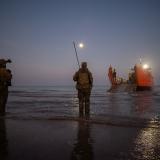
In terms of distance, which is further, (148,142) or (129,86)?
(129,86)

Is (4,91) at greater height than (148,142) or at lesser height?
greater

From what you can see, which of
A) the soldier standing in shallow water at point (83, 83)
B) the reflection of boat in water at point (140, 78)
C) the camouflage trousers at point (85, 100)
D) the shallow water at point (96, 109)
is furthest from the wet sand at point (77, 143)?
the reflection of boat in water at point (140, 78)

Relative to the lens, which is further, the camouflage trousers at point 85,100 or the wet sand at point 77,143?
the camouflage trousers at point 85,100

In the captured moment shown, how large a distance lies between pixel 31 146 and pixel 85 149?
992 millimetres

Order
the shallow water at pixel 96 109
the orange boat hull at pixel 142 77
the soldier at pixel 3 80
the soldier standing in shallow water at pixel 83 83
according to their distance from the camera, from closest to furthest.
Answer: the shallow water at pixel 96 109
the soldier at pixel 3 80
the soldier standing in shallow water at pixel 83 83
the orange boat hull at pixel 142 77

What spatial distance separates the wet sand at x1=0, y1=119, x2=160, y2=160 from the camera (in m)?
3.91

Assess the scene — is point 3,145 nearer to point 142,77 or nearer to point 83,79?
point 83,79

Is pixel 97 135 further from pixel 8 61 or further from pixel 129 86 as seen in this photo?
pixel 129 86

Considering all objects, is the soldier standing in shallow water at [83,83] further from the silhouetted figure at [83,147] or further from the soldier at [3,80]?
the silhouetted figure at [83,147]

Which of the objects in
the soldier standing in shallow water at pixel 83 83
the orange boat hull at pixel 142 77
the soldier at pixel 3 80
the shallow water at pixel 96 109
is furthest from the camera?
the orange boat hull at pixel 142 77

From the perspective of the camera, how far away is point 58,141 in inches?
193

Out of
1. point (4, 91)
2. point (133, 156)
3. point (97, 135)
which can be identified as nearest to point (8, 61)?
point (4, 91)

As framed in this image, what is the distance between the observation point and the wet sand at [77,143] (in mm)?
3912

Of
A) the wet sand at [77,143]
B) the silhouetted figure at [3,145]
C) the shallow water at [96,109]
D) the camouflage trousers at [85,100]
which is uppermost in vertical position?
the camouflage trousers at [85,100]
